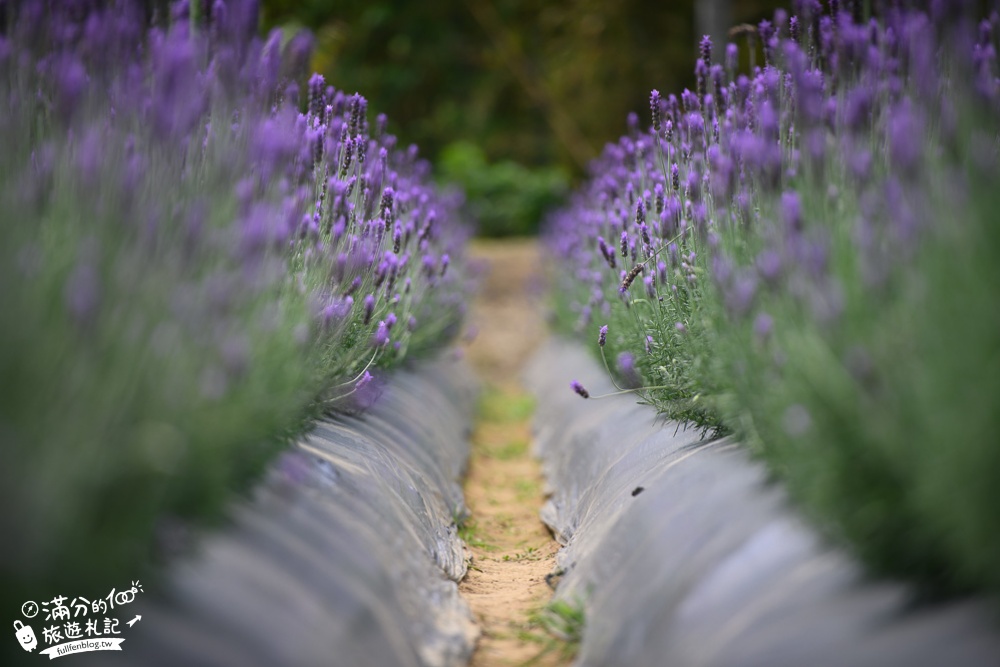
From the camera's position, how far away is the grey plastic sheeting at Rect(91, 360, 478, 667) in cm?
179

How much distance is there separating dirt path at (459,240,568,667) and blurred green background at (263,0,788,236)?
9.82 feet

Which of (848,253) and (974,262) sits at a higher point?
(848,253)

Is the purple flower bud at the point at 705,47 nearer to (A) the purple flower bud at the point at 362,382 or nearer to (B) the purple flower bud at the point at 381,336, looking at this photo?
(B) the purple flower bud at the point at 381,336

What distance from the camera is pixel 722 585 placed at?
81.4 inches

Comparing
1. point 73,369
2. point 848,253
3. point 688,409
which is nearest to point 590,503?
point 688,409

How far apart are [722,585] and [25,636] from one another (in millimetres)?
→ 1446

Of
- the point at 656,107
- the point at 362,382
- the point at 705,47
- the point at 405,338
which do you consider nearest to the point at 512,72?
the point at 405,338

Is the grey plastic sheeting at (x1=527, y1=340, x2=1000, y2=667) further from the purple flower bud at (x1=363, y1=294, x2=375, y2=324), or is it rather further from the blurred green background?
the blurred green background

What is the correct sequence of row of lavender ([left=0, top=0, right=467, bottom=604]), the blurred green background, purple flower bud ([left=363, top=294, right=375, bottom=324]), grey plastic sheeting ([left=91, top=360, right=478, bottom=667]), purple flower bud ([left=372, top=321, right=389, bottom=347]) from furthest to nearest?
the blurred green background → purple flower bud ([left=372, top=321, right=389, bottom=347]) → purple flower bud ([left=363, top=294, right=375, bottom=324]) → grey plastic sheeting ([left=91, top=360, right=478, bottom=667]) → row of lavender ([left=0, top=0, right=467, bottom=604])

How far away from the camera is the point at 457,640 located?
2641 mm

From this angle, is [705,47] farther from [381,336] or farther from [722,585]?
[722,585]

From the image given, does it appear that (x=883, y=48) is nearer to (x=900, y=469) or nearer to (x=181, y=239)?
(x=900, y=469)

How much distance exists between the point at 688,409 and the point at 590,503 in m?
0.71

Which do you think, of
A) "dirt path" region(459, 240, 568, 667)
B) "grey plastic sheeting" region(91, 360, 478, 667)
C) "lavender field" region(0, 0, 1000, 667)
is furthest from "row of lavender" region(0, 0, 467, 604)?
"dirt path" region(459, 240, 568, 667)
